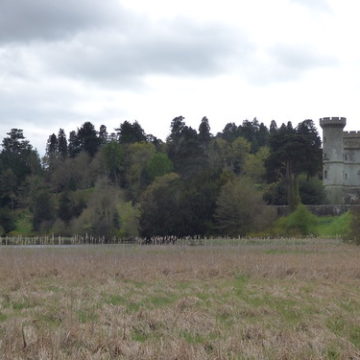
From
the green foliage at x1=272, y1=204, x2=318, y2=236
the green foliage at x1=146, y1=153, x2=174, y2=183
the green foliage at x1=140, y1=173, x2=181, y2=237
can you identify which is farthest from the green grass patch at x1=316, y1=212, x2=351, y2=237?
the green foliage at x1=146, y1=153, x2=174, y2=183

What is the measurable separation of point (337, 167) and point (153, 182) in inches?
800

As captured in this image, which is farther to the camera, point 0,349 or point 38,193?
point 38,193

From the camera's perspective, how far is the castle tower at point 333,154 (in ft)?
225

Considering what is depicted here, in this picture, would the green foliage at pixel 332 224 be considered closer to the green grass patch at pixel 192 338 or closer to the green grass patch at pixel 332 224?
the green grass patch at pixel 332 224

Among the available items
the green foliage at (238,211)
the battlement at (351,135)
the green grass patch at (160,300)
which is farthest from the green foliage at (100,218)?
the green grass patch at (160,300)

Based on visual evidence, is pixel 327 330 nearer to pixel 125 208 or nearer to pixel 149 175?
pixel 125 208

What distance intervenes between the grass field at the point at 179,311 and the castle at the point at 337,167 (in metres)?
49.7

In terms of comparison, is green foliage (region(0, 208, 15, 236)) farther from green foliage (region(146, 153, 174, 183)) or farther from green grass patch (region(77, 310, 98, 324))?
green grass patch (region(77, 310, 98, 324))

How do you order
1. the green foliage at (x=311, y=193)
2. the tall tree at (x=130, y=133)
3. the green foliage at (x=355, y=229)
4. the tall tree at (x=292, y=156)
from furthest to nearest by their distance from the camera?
the tall tree at (x=130, y=133) < the tall tree at (x=292, y=156) < the green foliage at (x=311, y=193) < the green foliage at (x=355, y=229)

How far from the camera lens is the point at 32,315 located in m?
10.6

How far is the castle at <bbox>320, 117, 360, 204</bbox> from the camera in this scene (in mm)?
68250

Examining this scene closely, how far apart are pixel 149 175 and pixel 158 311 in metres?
72.3

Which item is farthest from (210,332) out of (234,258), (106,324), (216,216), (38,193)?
(38,193)

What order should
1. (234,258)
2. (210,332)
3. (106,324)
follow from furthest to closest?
(234,258)
(106,324)
(210,332)
